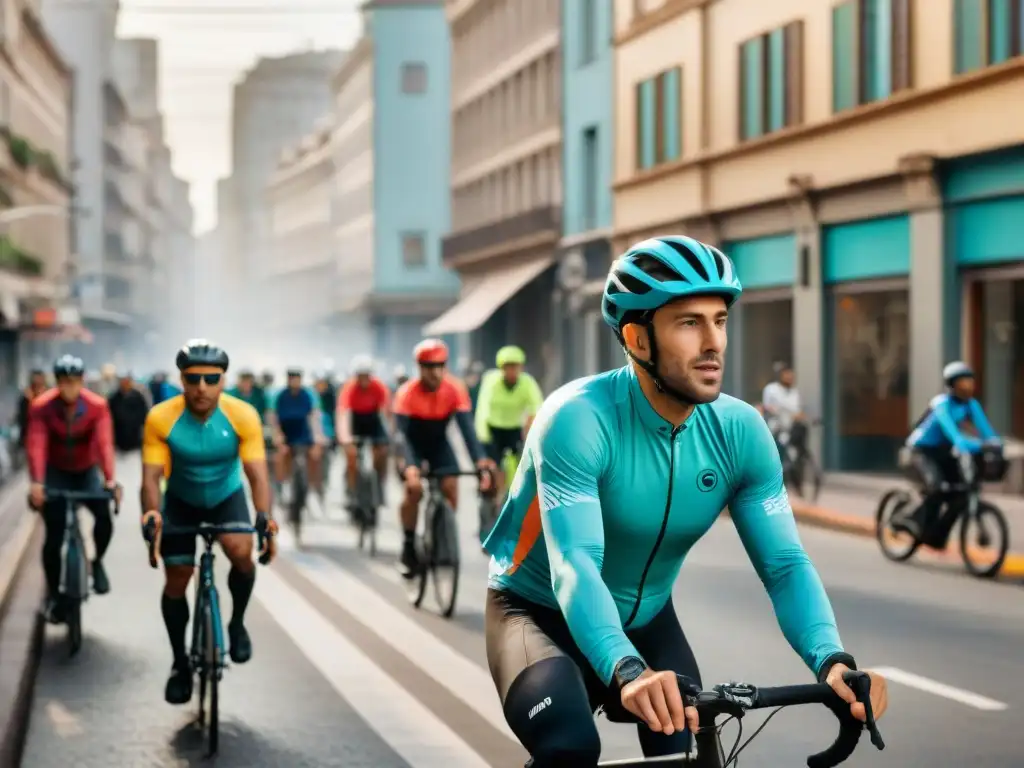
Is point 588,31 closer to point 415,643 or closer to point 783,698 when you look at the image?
point 415,643

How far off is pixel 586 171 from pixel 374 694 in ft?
114

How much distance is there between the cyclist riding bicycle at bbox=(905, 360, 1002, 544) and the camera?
1398 cm

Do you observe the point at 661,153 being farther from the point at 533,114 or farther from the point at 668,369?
the point at 668,369

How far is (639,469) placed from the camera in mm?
3918

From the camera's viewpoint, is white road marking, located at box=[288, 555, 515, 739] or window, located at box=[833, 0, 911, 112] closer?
white road marking, located at box=[288, 555, 515, 739]

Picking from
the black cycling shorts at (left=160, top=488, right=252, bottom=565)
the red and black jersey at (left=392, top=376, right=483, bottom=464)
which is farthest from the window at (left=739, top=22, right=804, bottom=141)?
the black cycling shorts at (left=160, top=488, right=252, bottom=565)

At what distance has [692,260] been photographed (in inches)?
147

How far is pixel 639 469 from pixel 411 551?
8480 millimetres

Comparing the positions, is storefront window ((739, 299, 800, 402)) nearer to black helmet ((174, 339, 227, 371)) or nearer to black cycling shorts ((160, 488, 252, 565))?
black cycling shorts ((160, 488, 252, 565))

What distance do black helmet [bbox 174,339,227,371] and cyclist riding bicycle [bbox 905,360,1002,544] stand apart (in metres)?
7.27

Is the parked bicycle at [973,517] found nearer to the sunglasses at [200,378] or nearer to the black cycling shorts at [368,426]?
the black cycling shorts at [368,426]

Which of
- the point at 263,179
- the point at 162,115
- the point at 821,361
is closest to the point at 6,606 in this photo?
the point at 821,361

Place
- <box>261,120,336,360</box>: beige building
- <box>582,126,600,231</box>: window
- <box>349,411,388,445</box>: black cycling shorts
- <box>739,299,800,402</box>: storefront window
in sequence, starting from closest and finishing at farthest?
<box>349,411,388,445</box>: black cycling shorts
<box>739,299,800,402</box>: storefront window
<box>582,126,600,231</box>: window
<box>261,120,336,360</box>: beige building

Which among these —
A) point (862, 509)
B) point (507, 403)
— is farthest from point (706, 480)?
point (862, 509)
